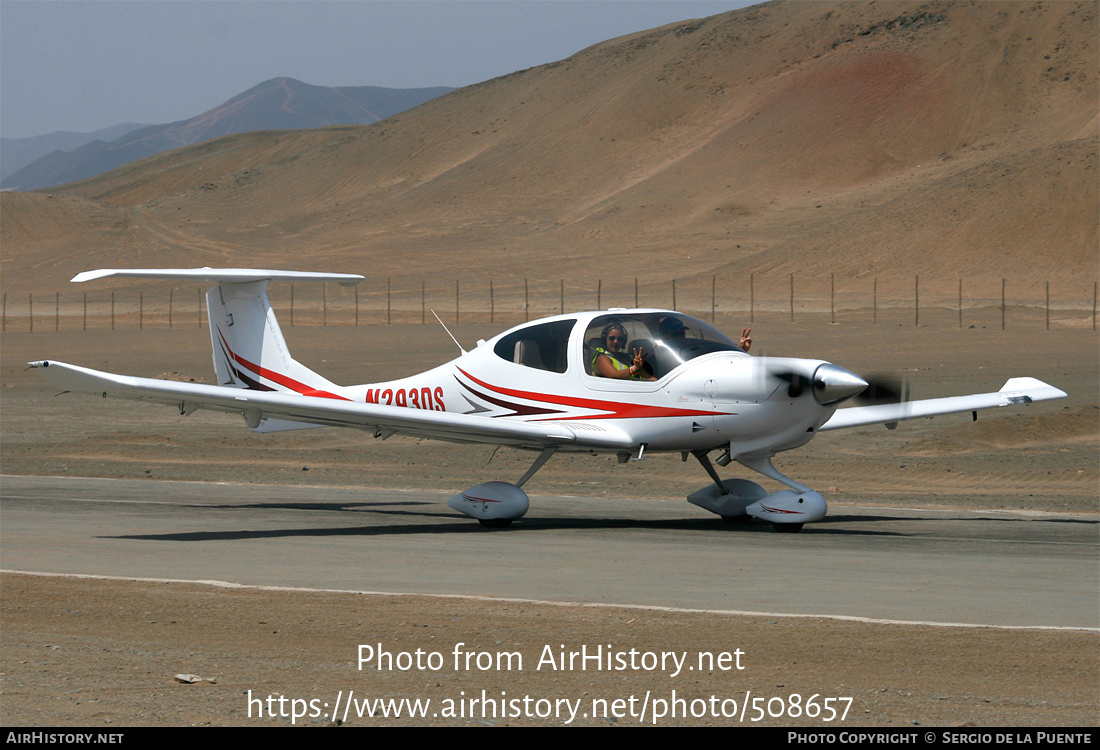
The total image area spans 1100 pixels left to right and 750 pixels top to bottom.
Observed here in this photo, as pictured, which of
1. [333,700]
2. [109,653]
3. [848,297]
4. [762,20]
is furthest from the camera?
[762,20]

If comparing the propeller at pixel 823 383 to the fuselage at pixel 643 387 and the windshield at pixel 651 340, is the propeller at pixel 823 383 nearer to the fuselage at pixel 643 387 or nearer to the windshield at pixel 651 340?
the fuselage at pixel 643 387

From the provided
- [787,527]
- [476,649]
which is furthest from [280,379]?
[476,649]

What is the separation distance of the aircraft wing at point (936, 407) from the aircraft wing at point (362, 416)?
3029mm

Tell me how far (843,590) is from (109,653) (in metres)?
5.63

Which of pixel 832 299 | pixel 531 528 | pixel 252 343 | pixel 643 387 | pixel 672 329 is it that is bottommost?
pixel 531 528

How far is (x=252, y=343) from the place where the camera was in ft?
56.0

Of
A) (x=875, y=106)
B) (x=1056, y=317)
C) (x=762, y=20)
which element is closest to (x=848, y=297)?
(x=1056, y=317)

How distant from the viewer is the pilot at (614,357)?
47.6 ft

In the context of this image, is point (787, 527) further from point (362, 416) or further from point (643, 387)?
point (362, 416)

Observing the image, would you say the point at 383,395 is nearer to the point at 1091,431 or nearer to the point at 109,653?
the point at 109,653

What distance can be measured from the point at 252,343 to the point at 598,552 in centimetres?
648

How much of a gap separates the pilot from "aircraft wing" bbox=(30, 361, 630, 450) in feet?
2.31

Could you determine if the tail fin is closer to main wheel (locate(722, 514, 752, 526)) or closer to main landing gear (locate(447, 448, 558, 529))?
main landing gear (locate(447, 448, 558, 529))

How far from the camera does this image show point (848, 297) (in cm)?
7038
